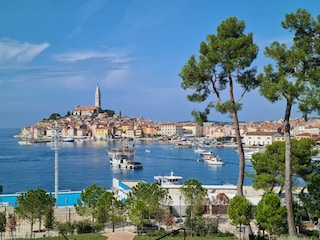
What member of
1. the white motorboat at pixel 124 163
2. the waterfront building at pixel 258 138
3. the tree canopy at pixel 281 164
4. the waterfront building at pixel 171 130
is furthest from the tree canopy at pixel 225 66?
the waterfront building at pixel 171 130

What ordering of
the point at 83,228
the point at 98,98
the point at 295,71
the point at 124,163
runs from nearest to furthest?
the point at 295,71 < the point at 83,228 < the point at 124,163 < the point at 98,98

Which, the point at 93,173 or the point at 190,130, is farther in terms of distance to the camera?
the point at 190,130

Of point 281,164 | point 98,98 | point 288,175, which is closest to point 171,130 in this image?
point 98,98

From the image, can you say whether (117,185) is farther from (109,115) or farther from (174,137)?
(109,115)

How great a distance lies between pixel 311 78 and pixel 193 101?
2.14 m

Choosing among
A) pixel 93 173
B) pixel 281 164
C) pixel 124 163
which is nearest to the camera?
pixel 281 164

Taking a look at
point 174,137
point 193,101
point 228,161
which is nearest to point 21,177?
point 228,161

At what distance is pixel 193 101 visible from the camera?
759 cm

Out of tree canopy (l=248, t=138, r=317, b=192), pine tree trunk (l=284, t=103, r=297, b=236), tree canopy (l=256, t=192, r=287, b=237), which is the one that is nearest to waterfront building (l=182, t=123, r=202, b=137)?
tree canopy (l=248, t=138, r=317, b=192)

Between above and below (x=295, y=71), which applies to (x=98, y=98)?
above

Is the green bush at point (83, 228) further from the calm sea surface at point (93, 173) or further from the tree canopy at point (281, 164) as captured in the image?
the calm sea surface at point (93, 173)

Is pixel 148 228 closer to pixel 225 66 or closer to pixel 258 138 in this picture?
pixel 225 66

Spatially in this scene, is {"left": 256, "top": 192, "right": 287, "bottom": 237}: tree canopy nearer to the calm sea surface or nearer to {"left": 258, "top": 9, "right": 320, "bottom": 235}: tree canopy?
{"left": 258, "top": 9, "right": 320, "bottom": 235}: tree canopy

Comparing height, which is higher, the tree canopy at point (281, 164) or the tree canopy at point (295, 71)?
the tree canopy at point (295, 71)
